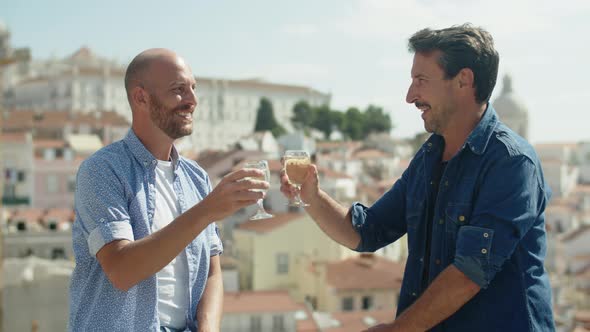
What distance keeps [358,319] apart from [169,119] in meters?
16.7

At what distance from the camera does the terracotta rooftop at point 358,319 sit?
1778 cm

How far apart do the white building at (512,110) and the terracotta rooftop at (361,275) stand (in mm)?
52401

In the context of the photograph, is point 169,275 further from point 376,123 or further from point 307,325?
point 376,123

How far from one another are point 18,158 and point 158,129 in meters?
38.2

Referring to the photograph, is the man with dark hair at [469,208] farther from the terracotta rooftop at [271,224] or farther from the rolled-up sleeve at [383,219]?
the terracotta rooftop at [271,224]

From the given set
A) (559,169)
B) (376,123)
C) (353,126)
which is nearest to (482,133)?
(559,169)

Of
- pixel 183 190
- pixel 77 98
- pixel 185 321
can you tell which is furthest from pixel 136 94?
pixel 77 98

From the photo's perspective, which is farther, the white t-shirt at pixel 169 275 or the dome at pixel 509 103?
the dome at pixel 509 103

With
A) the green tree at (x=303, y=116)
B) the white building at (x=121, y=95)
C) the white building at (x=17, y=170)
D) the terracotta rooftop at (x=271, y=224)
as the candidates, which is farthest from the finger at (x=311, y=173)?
the green tree at (x=303, y=116)

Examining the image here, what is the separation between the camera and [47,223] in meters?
28.2

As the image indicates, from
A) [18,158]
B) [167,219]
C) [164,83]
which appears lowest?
[18,158]

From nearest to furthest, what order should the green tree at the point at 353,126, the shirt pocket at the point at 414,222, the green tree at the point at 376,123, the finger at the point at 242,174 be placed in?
the finger at the point at 242,174 → the shirt pocket at the point at 414,222 → the green tree at the point at 353,126 → the green tree at the point at 376,123

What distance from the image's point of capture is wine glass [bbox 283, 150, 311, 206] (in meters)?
2.90

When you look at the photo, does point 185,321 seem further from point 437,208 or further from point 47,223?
point 47,223
